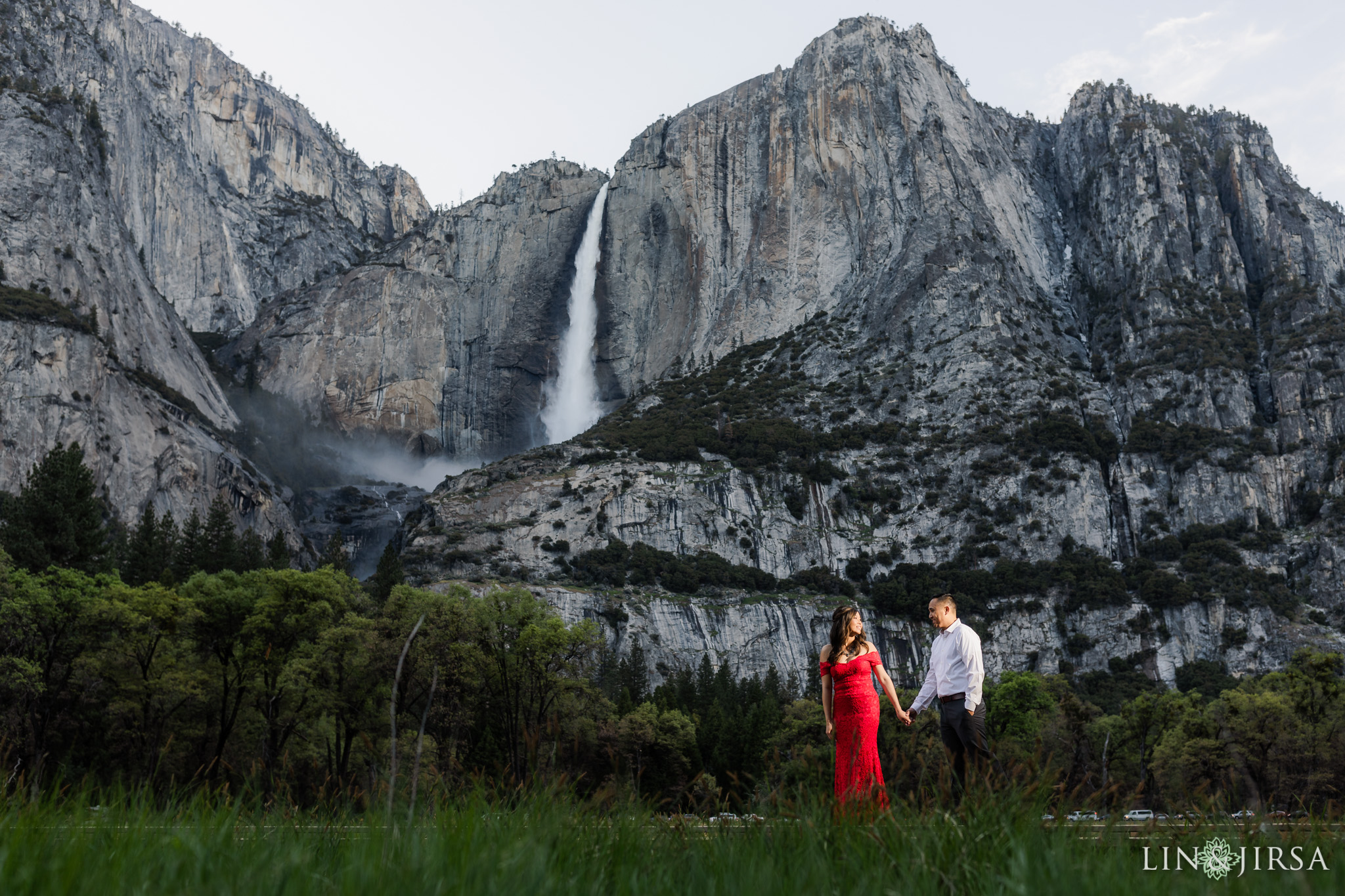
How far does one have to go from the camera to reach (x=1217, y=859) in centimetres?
441

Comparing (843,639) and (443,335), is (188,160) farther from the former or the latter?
(843,639)

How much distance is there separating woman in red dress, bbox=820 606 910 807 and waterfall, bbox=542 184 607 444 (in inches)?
5836

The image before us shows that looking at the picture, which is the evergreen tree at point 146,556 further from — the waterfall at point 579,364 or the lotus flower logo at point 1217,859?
the waterfall at point 579,364

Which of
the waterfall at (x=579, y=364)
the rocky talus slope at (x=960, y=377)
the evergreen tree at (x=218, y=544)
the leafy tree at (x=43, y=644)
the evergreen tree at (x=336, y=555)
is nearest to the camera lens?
the leafy tree at (x=43, y=644)

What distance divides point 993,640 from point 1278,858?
98255 millimetres

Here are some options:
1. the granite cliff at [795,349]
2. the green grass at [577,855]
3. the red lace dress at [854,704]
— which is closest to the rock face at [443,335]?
the granite cliff at [795,349]

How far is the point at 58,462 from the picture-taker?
199 ft

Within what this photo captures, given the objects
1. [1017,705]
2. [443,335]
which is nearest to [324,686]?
[1017,705]

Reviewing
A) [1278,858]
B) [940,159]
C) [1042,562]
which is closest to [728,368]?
[940,159]

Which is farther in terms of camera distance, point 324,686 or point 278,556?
point 278,556

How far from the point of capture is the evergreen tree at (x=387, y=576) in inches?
2871

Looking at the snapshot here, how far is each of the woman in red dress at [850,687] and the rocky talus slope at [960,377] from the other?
83583mm

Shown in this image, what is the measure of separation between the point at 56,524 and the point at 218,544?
1882 cm

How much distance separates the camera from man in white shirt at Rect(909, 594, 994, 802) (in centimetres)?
961
